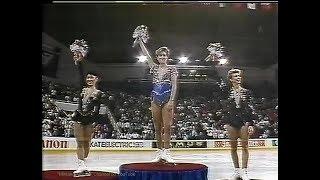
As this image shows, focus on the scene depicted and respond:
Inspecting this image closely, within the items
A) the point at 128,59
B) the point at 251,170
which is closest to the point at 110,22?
the point at 128,59

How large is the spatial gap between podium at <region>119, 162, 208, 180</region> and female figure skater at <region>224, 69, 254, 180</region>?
205mm

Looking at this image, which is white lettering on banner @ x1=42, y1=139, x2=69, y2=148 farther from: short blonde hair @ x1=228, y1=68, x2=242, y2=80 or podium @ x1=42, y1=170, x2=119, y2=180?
short blonde hair @ x1=228, y1=68, x2=242, y2=80

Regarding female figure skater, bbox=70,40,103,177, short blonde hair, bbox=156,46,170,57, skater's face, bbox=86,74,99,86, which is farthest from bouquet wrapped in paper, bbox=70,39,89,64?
short blonde hair, bbox=156,46,170,57

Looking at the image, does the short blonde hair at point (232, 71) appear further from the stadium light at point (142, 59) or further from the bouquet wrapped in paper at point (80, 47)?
the bouquet wrapped in paper at point (80, 47)

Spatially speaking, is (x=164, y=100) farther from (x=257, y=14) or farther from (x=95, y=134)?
(x=257, y=14)

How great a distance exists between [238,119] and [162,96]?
45cm

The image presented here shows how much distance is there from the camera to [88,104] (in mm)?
2482

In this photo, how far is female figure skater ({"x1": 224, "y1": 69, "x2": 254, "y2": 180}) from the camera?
2449 mm

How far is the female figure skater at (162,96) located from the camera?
246 cm

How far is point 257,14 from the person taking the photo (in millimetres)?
2445

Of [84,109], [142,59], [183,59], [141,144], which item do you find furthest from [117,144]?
[183,59]

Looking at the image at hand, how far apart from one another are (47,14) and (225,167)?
1.32m

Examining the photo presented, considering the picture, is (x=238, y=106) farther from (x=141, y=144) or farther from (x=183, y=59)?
(x=141, y=144)

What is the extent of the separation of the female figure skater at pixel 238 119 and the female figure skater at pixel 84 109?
74 centimetres
